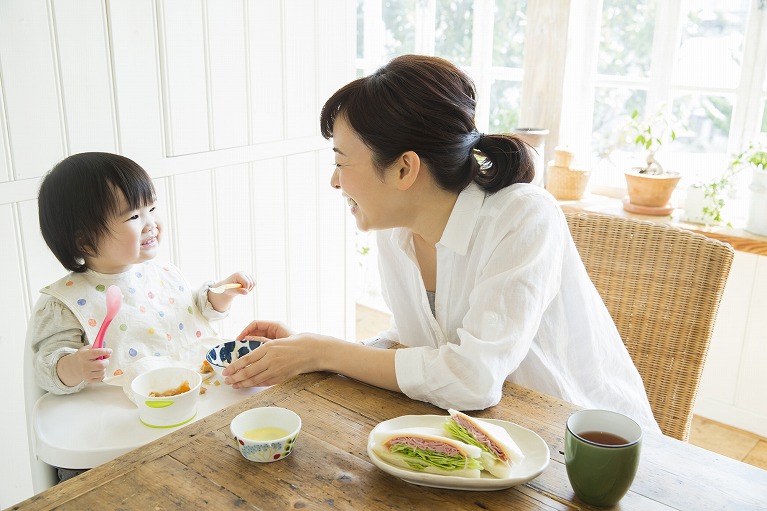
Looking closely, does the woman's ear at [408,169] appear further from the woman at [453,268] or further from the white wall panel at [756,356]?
the white wall panel at [756,356]

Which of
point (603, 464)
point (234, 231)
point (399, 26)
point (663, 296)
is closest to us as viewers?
point (603, 464)

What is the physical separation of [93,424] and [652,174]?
239 cm

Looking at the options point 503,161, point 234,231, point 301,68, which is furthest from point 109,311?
point 301,68

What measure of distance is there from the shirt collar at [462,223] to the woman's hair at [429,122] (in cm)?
4

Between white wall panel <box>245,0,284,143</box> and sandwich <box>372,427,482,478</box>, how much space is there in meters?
1.63

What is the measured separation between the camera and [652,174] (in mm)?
2865

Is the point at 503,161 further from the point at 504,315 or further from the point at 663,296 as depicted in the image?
the point at 663,296

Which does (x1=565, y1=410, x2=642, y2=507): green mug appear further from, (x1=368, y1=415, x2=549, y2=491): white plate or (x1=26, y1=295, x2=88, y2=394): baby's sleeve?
(x1=26, y1=295, x2=88, y2=394): baby's sleeve

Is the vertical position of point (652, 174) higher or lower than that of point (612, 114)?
lower

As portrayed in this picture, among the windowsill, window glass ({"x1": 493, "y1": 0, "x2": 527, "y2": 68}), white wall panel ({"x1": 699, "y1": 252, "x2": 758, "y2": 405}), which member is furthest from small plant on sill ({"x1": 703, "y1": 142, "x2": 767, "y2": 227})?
window glass ({"x1": 493, "y1": 0, "x2": 527, "y2": 68})

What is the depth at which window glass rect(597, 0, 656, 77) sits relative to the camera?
2987 millimetres

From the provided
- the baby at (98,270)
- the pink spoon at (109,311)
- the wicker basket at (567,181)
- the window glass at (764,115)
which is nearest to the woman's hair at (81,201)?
the baby at (98,270)

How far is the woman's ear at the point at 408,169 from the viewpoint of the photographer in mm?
1384

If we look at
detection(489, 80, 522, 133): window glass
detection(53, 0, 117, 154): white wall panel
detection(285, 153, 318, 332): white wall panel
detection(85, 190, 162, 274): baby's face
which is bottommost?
detection(285, 153, 318, 332): white wall panel
